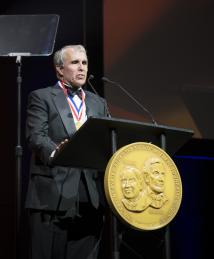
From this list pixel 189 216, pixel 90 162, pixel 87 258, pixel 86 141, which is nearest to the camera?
pixel 86 141

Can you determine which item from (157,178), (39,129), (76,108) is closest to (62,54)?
(76,108)

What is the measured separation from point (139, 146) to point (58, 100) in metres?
0.63

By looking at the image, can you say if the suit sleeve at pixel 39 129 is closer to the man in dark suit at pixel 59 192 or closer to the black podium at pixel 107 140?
the man in dark suit at pixel 59 192

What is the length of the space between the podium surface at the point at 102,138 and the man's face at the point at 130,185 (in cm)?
14

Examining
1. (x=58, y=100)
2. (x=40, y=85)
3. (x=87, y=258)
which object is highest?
(x=40, y=85)

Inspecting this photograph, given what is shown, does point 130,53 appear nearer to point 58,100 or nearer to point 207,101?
point 207,101

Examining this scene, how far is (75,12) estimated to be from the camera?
4.03 metres

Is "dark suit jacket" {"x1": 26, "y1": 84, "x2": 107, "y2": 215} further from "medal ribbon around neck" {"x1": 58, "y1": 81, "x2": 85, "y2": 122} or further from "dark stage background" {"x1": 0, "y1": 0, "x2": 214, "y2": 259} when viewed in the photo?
"dark stage background" {"x1": 0, "y1": 0, "x2": 214, "y2": 259}

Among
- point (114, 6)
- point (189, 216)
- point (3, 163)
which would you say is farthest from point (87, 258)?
point (114, 6)

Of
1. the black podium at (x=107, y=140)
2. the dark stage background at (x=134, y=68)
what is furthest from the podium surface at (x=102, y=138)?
the dark stage background at (x=134, y=68)

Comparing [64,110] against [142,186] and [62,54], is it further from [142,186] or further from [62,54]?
[142,186]

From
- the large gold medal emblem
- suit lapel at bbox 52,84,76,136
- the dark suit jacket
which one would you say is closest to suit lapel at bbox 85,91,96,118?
the dark suit jacket

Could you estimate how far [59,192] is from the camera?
2666mm

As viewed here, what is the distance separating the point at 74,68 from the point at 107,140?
664 mm
